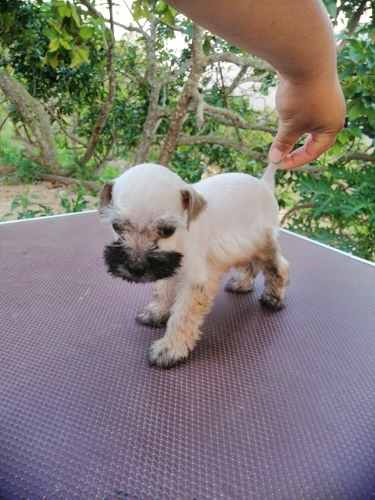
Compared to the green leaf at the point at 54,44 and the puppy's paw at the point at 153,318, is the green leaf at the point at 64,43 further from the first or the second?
the puppy's paw at the point at 153,318

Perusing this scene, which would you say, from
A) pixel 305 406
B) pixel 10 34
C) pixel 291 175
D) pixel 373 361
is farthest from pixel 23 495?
pixel 10 34

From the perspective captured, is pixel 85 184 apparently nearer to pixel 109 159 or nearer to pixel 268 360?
pixel 109 159

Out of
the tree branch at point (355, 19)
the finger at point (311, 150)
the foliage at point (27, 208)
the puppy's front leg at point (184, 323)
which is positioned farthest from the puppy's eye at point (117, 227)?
the tree branch at point (355, 19)

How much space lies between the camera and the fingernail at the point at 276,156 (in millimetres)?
1383

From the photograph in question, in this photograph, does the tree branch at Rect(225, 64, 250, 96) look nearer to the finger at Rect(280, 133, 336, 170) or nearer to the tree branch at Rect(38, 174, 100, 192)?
the tree branch at Rect(38, 174, 100, 192)

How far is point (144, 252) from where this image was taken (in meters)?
1.06

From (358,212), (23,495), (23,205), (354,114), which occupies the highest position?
(354,114)

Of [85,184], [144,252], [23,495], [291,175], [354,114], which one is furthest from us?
[85,184]

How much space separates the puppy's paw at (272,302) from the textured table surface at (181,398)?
37mm

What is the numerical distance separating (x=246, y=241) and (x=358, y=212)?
158cm

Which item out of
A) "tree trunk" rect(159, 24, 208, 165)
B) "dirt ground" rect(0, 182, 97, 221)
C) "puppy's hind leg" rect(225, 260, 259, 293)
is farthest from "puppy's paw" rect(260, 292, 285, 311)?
"dirt ground" rect(0, 182, 97, 221)

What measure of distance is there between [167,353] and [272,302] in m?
0.58

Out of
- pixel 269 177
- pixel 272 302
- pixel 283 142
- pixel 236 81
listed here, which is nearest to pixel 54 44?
pixel 269 177

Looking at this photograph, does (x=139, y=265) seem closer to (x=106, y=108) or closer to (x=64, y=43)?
(x=64, y=43)
